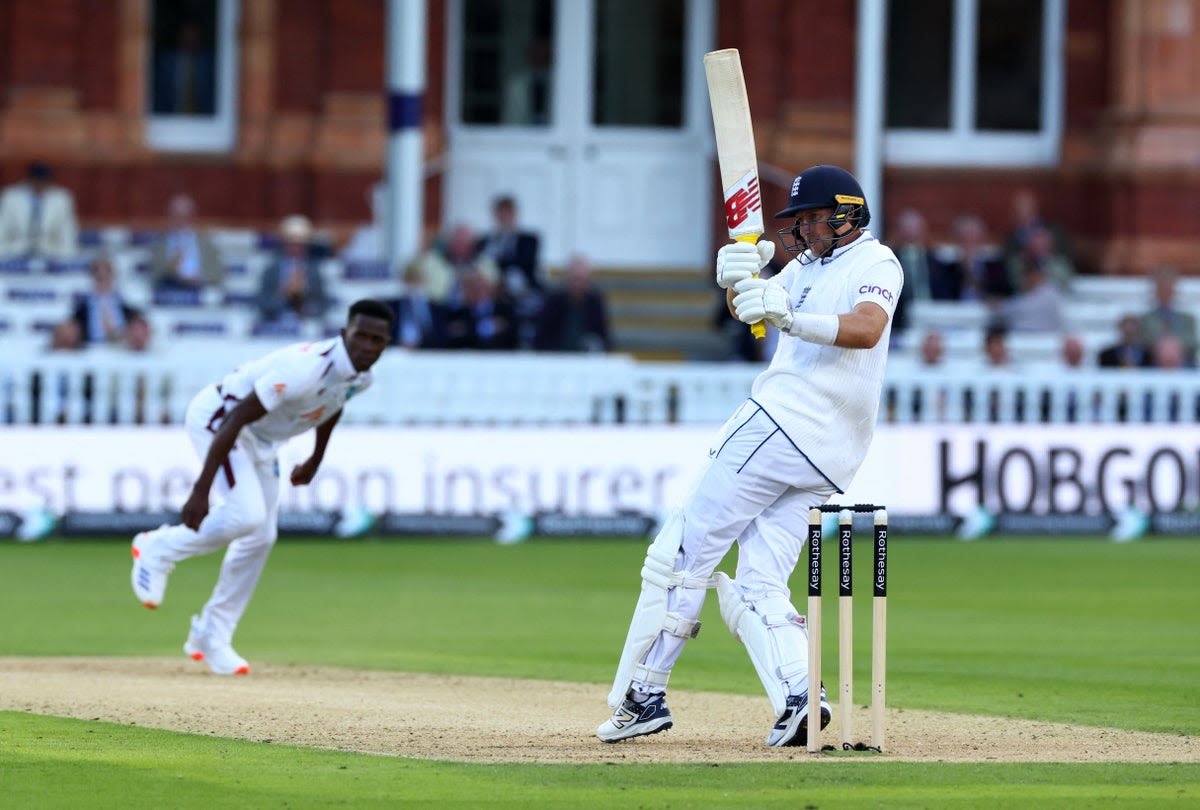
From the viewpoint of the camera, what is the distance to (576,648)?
10.9 m

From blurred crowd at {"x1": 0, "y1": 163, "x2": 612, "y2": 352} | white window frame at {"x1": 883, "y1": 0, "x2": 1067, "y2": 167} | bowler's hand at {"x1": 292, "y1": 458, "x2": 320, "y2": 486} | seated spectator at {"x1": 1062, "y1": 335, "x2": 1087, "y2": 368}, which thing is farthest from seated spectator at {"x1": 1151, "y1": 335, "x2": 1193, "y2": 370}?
bowler's hand at {"x1": 292, "y1": 458, "x2": 320, "y2": 486}

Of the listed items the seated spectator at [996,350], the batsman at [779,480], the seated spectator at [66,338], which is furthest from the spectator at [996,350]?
the batsman at [779,480]

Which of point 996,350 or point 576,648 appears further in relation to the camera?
point 996,350

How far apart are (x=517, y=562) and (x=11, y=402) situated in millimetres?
3863

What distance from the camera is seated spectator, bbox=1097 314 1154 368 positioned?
17.5 m

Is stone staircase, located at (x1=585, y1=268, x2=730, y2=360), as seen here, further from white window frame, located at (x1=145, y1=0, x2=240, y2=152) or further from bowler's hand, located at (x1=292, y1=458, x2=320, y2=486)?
bowler's hand, located at (x1=292, y1=458, x2=320, y2=486)

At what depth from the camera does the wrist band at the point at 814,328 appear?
7008mm

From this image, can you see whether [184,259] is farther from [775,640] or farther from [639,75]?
[775,640]

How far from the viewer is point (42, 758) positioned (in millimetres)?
7078

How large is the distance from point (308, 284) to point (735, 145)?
416 inches

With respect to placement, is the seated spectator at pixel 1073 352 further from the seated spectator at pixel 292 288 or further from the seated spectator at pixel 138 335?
the seated spectator at pixel 138 335

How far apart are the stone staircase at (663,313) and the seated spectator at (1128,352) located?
3411 mm

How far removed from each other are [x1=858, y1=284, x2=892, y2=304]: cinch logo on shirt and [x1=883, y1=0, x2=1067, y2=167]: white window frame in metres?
14.4

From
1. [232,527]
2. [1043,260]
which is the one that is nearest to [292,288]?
[1043,260]
